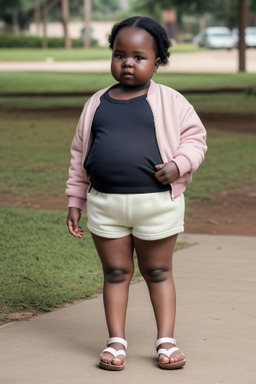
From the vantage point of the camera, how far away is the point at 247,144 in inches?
570

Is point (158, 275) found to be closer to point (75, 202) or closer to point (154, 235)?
point (154, 235)

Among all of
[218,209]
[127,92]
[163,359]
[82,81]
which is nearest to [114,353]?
[163,359]

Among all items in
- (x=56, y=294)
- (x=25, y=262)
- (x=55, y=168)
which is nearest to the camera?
(x=56, y=294)

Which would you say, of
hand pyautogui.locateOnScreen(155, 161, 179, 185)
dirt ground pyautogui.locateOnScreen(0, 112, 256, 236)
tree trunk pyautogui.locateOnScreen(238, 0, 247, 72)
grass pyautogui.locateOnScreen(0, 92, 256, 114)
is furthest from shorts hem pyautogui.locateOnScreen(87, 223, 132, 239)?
tree trunk pyautogui.locateOnScreen(238, 0, 247, 72)

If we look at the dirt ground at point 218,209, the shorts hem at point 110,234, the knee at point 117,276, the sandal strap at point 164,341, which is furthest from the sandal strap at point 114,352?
the dirt ground at point 218,209

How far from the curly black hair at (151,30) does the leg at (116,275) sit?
2.73ft

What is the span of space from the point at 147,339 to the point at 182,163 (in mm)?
998

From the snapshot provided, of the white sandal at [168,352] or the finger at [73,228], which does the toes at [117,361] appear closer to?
the white sandal at [168,352]

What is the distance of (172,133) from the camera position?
12.4 ft

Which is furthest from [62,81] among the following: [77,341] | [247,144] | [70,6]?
[70,6]

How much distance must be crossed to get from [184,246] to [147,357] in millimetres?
2914

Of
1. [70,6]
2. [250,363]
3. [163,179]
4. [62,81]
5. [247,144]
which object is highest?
[163,179]

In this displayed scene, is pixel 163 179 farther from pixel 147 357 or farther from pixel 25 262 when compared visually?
pixel 25 262

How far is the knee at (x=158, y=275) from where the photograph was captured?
3924 millimetres
